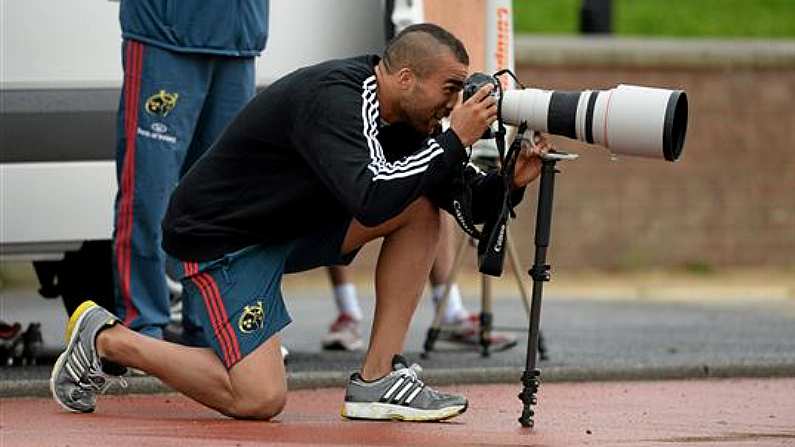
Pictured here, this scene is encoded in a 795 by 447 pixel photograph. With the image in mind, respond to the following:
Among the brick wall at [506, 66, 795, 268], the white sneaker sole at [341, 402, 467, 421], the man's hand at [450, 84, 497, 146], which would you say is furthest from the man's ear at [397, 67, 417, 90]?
the brick wall at [506, 66, 795, 268]

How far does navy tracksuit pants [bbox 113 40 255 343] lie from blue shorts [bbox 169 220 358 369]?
0.71 meters

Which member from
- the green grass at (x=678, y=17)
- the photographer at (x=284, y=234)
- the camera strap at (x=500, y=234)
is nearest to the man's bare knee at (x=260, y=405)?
the photographer at (x=284, y=234)

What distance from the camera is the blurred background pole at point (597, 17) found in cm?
1639

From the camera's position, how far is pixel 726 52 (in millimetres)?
14984

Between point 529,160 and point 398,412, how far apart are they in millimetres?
897

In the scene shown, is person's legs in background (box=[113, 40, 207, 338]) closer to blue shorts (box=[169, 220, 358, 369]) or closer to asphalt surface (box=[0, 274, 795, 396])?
asphalt surface (box=[0, 274, 795, 396])

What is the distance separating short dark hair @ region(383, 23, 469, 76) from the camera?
6340 mm

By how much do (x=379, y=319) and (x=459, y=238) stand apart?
235cm

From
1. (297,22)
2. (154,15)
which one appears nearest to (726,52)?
(297,22)

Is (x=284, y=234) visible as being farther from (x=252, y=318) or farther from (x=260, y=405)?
(x=260, y=405)

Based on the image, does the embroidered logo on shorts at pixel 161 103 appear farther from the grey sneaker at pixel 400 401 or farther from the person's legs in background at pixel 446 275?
the person's legs in background at pixel 446 275

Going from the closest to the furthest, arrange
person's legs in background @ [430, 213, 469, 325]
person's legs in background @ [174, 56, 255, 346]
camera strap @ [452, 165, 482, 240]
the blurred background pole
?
camera strap @ [452, 165, 482, 240] → person's legs in background @ [174, 56, 255, 346] → person's legs in background @ [430, 213, 469, 325] → the blurred background pole

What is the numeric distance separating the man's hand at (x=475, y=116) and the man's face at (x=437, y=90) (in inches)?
6.9

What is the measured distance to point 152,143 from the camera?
7363 mm
